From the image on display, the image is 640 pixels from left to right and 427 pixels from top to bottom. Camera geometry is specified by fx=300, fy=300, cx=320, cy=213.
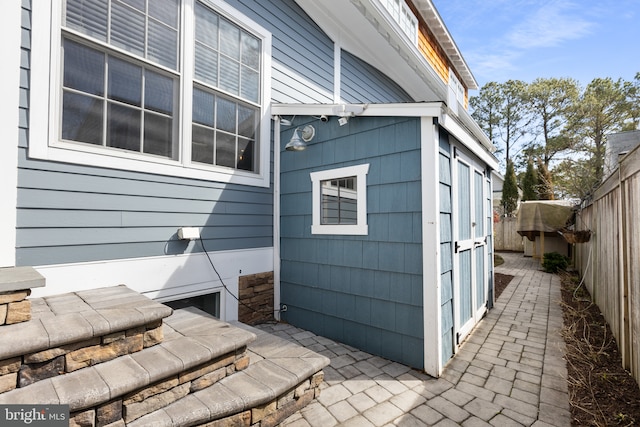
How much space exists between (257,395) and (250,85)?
3.47 meters

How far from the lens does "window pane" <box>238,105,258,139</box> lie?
3795 millimetres

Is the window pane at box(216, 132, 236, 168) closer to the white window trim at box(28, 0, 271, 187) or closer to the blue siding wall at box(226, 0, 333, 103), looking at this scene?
the white window trim at box(28, 0, 271, 187)

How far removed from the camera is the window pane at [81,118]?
2451 mm

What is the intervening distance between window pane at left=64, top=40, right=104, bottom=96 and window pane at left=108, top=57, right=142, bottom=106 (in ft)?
0.25

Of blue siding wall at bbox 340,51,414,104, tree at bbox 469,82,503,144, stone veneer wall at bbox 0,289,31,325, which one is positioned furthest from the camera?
tree at bbox 469,82,503,144

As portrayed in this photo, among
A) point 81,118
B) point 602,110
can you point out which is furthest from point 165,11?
point 602,110

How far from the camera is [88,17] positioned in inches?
101

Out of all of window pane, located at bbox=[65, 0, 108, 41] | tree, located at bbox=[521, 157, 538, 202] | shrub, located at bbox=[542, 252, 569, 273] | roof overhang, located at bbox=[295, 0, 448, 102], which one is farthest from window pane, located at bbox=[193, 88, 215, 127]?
tree, located at bbox=[521, 157, 538, 202]

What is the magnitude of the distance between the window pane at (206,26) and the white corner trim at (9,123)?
152 centimetres

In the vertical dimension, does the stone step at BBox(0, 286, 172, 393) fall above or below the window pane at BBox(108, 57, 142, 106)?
below

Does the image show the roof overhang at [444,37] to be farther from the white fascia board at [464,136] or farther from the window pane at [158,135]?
the window pane at [158,135]

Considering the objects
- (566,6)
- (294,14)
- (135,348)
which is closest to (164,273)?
(135,348)

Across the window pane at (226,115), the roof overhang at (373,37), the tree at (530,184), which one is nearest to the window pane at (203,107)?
the window pane at (226,115)

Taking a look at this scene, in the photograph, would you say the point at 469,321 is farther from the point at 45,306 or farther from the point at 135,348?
the point at 45,306
